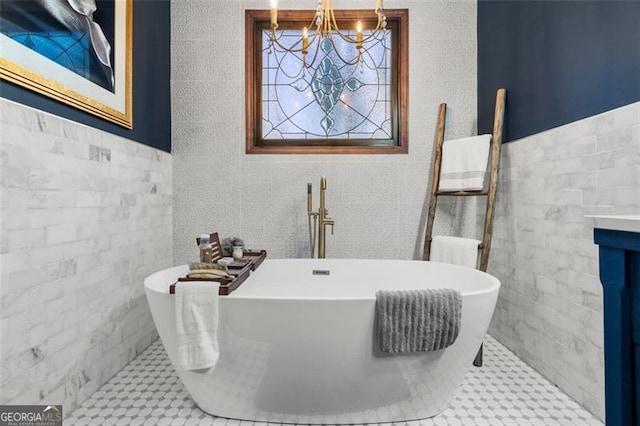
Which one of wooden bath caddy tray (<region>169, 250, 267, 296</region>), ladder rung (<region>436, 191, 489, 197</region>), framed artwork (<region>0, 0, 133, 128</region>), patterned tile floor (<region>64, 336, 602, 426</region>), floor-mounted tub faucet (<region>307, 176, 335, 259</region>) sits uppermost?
framed artwork (<region>0, 0, 133, 128</region>)

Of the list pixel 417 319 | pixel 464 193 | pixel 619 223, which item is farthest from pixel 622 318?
pixel 464 193

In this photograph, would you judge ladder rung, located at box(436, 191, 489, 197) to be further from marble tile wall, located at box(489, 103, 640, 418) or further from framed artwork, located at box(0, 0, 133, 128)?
framed artwork, located at box(0, 0, 133, 128)

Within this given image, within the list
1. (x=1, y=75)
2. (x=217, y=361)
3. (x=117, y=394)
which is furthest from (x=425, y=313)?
(x=1, y=75)

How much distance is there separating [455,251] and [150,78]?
2.26 m

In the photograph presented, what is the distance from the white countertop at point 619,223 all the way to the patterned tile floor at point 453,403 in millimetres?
1129

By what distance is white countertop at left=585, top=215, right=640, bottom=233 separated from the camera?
70 centimetres

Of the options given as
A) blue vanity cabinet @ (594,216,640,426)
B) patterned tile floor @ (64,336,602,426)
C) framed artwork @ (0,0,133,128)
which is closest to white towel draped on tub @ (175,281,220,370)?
patterned tile floor @ (64,336,602,426)

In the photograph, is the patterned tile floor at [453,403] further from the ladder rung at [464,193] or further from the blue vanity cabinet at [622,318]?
the ladder rung at [464,193]

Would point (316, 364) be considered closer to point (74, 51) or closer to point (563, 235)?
point (563, 235)

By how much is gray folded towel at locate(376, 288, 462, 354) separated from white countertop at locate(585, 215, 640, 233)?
680 mm

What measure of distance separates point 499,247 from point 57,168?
8.13 feet

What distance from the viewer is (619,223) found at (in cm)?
75

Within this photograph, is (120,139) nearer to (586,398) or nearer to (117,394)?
(117,394)

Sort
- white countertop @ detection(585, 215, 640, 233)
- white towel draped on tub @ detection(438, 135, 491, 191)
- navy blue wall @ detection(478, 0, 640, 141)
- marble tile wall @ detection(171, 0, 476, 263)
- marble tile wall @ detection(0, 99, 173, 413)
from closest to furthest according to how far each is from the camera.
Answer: white countertop @ detection(585, 215, 640, 233) < marble tile wall @ detection(0, 99, 173, 413) < navy blue wall @ detection(478, 0, 640, 141) < white towel draped on tub @ detection(438, 135, 491, 191) < marble tile wall @ detection(171, 0, 476, 263)
